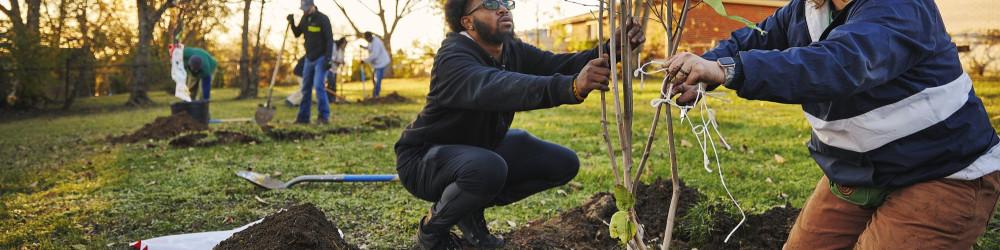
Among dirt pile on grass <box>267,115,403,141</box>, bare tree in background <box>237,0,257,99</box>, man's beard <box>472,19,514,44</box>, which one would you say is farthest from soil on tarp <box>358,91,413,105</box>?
man's beard <box>472,19,514,44</box>

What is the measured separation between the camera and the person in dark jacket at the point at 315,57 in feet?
31.2

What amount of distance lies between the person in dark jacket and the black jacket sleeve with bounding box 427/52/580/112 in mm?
6869

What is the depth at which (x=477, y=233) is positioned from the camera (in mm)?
3350

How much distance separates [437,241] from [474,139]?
49 cm

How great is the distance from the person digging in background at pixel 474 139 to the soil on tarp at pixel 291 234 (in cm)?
45

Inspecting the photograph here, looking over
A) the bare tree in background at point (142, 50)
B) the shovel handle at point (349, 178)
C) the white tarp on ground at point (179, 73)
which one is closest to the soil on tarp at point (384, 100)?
the white tarp on ground at point (179, 73)

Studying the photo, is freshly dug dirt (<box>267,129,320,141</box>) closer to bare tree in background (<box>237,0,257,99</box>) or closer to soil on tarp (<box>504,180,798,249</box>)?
soil on tarp (<box>504,180,798,249</box>)

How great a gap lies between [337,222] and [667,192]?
1.86m

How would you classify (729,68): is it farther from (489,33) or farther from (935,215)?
(489,33)

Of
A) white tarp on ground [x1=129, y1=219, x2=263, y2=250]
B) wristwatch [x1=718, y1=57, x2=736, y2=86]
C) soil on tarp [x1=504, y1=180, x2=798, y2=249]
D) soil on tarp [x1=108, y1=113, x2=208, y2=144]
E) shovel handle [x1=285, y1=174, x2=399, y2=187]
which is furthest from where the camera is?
soil on tarp [x1=108, y1=113, x2=208, y2=144]

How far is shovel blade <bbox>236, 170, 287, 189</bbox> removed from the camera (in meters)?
4.99

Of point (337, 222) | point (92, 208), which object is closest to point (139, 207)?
point (92, 208)

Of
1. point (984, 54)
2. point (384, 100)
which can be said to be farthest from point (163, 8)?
point (984, 54)

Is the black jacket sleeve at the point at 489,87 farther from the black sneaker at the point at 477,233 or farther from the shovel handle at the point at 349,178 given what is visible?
the shovel handle at the point at 349,178
